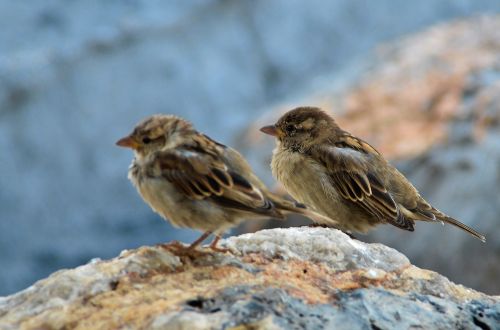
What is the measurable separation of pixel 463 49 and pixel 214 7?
12.3 feet

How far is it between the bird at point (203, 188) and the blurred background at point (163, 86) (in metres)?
5.12

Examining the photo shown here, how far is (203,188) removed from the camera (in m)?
4.89

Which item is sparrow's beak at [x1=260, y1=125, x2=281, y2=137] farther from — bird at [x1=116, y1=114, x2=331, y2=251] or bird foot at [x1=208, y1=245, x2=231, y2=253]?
bird foot at [x1=208, y1=245, x2=231, y2=253]

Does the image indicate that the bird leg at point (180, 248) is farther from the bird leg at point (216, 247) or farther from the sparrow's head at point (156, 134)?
the sparrow's head at point (156, 134)

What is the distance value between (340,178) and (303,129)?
43cm

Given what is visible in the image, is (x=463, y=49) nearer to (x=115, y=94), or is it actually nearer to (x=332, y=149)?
(x=115, y=94)

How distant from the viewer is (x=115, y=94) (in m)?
13.2

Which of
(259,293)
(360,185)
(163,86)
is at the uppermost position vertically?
(163,86)

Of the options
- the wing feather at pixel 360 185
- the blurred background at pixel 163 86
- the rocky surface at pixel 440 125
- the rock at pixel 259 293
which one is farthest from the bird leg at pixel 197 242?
the blurred background at pixel 163 86

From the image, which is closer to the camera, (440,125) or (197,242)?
(197,242)

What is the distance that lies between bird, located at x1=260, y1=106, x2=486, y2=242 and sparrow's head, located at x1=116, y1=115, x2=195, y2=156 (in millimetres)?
1325

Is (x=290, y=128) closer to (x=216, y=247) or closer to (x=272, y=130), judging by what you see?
(x=272, y=130)

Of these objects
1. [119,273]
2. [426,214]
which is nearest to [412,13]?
[426,214]

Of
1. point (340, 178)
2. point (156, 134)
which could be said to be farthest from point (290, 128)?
point (156, 134)
